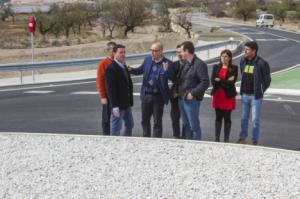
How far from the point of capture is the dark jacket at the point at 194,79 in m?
8.68

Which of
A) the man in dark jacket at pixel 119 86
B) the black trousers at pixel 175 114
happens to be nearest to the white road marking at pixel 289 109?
the black trousers at pixel 175 114

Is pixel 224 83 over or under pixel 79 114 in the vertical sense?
over

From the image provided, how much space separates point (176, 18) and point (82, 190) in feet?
177

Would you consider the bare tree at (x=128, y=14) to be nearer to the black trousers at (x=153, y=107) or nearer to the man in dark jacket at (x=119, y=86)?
the black trousers at (x=153, y=107)

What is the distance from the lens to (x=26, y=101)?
15664 millimetres

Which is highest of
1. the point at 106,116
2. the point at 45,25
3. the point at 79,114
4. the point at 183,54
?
the point at 183,54

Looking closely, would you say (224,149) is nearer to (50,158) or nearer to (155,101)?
(155,101)

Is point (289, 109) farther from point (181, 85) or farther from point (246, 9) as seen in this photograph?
point (246, 9)

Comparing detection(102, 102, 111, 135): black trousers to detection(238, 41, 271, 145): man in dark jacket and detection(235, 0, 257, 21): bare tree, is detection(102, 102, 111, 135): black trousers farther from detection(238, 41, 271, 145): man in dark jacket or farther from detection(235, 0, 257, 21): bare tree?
detection(235, 0, 257, 21): bare tree

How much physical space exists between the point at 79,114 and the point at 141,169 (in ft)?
19.4

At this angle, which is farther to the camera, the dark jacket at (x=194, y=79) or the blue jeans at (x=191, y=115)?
the blue jeans at (x=191, y=115)

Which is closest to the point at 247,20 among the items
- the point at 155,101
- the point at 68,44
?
the point at 68,44

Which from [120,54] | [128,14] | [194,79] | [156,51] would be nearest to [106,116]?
[120,54]

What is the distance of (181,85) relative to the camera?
893cm
